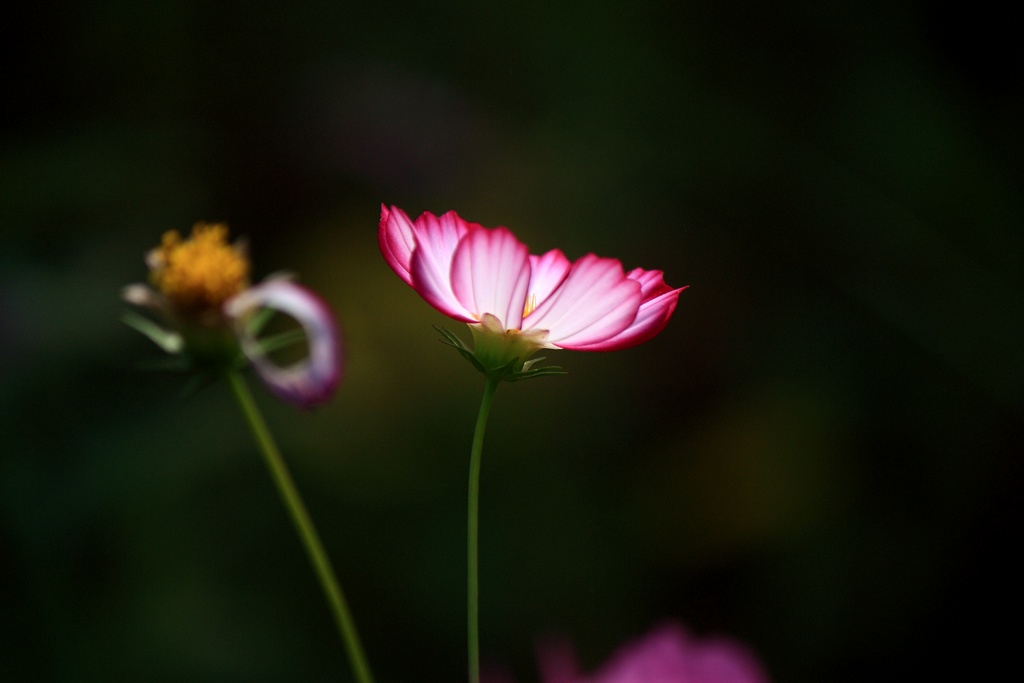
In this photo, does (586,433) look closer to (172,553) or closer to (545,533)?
(545,533)

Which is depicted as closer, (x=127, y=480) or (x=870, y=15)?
(x=127, y=480)

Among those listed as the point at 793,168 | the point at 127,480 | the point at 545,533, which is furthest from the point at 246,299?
the point at 793,168

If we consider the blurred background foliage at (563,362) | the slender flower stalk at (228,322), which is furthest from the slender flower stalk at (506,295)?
the blurred background foliage at (563,362)

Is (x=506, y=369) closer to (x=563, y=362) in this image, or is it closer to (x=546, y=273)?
(x=546, y=273)

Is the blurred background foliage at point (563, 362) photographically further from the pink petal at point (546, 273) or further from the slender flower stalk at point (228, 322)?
the pink petal at point (546, 273)

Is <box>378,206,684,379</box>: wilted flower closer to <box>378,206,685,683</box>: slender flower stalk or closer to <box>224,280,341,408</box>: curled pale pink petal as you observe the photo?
<box>378,206,685,683</box>: slender flower stalk

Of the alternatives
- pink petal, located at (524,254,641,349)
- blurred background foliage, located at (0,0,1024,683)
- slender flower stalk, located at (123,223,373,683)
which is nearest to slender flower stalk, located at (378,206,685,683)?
pink petal, located at (524,254,641,349)

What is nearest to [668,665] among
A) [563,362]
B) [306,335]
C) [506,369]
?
[506,369]

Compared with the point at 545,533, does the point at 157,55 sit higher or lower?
higher
